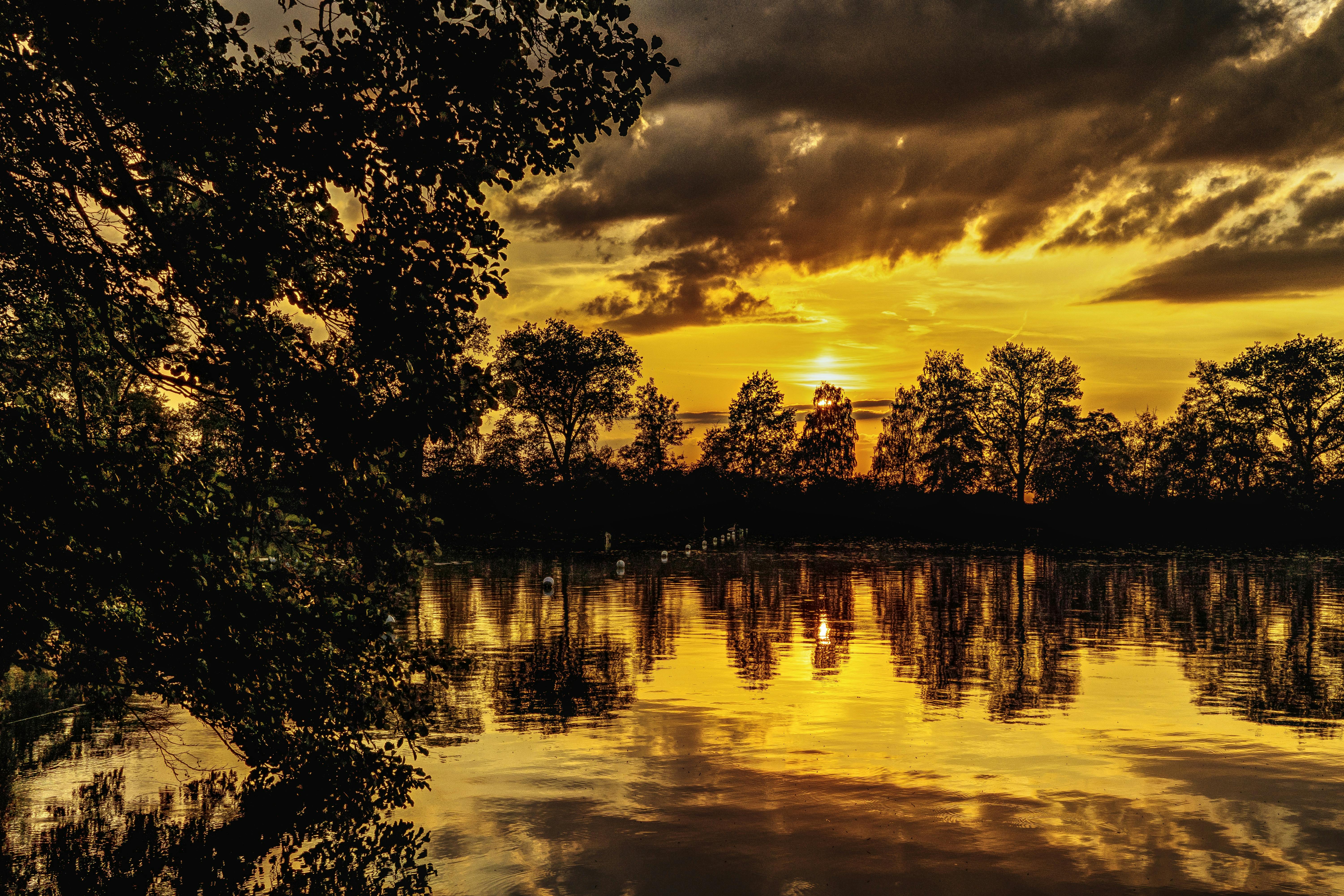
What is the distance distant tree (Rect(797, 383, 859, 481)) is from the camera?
5581 inches

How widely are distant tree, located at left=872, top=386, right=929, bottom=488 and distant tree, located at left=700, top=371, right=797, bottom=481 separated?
497 inches

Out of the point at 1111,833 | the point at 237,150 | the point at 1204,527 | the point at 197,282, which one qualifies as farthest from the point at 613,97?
the point at 1204,527

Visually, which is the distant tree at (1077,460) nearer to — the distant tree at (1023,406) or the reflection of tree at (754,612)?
the distant tree at (1023,406)

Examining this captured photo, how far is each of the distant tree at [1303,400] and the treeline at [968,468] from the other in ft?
0.51

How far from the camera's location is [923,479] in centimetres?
12119

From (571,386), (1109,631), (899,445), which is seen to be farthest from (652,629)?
(899,445)

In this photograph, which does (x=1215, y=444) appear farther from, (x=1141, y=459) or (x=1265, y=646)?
(x=1265, y=646)

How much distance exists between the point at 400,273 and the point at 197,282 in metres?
2.34

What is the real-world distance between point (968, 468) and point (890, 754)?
105098mm

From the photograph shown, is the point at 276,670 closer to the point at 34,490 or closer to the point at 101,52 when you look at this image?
the point at 34,490

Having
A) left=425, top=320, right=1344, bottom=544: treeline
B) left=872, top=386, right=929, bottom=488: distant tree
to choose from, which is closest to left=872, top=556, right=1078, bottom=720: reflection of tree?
left=425, top=320, right=1344, bottom=544: treeline

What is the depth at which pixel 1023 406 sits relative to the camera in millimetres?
117438

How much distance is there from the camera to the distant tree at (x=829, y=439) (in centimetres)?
14175

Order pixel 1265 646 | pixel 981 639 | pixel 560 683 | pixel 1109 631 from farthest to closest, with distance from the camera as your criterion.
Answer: pixel 1109 631
pixel 981 639
pixel 1265 646
pixel 560 683
